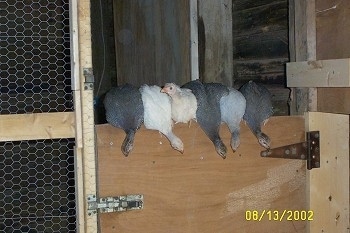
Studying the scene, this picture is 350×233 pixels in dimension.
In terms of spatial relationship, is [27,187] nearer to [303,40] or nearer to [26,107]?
[26,107]

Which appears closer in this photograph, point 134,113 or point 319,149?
point 134,113

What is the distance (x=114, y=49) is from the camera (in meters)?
3.38

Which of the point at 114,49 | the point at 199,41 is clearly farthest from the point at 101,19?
the point at 199,41

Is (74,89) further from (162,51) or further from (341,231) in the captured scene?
(162,51)

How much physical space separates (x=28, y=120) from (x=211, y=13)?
1107 millimetres

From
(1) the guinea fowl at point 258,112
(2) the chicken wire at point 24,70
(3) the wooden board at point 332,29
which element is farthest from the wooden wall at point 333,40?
(2) the chicken wire at point 24,70

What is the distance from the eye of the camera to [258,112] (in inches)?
59.2

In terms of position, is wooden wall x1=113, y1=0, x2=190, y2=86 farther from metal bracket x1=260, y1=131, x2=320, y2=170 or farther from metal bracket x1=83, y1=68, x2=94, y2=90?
metal bracket x1=83, y1=68, x2=94, y2=90

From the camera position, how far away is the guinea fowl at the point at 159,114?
1384 mm

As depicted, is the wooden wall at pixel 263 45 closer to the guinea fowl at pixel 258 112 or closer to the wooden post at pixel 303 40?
the wooden post at pixel 303 40

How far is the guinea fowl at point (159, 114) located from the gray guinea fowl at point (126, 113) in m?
0.02

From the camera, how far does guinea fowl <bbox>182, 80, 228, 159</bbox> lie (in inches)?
56.9

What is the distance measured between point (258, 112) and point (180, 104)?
254 mm
